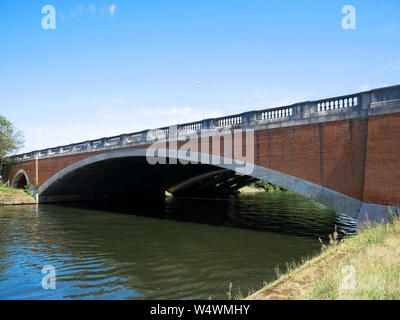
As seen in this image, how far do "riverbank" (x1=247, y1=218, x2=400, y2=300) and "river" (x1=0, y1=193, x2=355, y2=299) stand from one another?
1223 mm

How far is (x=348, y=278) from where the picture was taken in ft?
15.2

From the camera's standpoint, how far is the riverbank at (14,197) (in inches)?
1132

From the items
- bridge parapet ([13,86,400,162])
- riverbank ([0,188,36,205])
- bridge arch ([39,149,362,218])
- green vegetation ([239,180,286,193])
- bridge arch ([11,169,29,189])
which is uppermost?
bridge parapet ([13,86,400,162])

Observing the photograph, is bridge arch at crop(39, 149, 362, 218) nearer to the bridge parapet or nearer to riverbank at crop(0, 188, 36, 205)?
the bridge parapet

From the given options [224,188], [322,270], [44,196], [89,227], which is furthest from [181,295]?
[224,188]

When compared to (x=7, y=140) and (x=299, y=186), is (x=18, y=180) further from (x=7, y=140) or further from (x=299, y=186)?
(x=299, y=186)

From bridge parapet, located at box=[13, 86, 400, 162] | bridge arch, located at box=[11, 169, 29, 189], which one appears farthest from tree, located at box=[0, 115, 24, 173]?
bridge parapet, located at box=[13, 86, 400, 162]

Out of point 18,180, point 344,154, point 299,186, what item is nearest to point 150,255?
point 299,186

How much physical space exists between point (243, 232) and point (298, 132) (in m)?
5.46

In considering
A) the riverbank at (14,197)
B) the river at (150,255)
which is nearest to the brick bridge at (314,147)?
the river at (150,255)

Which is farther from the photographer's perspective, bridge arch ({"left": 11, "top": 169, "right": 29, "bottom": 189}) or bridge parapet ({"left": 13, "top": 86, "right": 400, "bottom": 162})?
bridge arch ({"left": 11, "top": 169, "right": 29, "bottom": 189})

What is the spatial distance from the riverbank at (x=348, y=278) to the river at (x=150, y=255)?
1.22m

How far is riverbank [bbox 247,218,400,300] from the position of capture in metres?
4.20

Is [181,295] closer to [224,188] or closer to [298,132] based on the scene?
[298,132]
